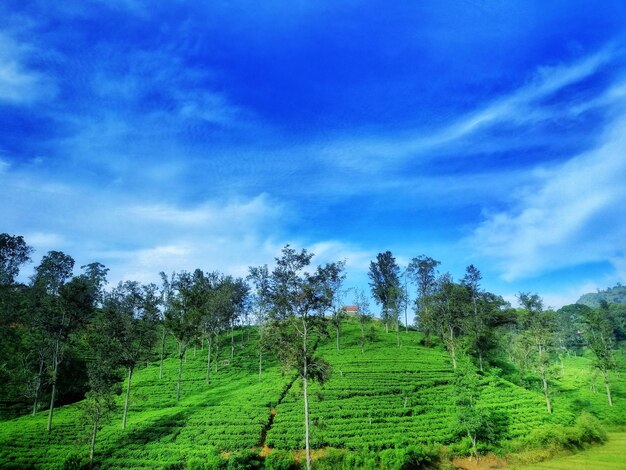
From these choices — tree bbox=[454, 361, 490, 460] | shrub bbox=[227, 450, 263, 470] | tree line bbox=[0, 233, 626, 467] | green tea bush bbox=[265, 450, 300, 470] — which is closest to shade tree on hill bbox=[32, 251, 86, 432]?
tree line bbox=[0, 233, 626, 467]

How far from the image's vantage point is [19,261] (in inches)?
3652

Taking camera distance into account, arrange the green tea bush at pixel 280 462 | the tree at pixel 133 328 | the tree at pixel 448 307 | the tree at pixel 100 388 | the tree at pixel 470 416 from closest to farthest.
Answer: the green tea bush at pixel 280 462 → the tree at pixel 470 416 → the tree at pixel 100 388 → the tree at pixel 133 328 → the tree at pixel 448 307

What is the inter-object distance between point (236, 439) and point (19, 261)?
270 ft

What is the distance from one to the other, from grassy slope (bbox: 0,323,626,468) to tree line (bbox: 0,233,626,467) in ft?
8.51

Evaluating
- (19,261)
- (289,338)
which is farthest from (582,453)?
(19,261)

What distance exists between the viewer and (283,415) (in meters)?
46.1

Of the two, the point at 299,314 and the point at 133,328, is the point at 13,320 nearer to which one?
the point at 133,328

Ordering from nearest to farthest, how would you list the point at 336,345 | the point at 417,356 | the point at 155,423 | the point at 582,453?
1. the point at 582,453
2. the point at 155,423
3. the point at 417,356
4. the point at 336,345

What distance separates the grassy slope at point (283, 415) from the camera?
4056cm

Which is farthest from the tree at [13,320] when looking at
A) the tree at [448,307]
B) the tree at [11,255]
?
the tree at [448,307]

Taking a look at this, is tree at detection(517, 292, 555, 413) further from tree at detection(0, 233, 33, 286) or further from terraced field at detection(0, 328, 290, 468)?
tree at detection(0, 233, 33, 286)

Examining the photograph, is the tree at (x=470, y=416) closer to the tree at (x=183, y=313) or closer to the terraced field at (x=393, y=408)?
the terraced field at (x=393, y=408)

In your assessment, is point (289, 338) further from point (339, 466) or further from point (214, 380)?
point (214, 380)

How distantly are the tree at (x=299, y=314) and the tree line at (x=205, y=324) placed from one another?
0.34 ft
